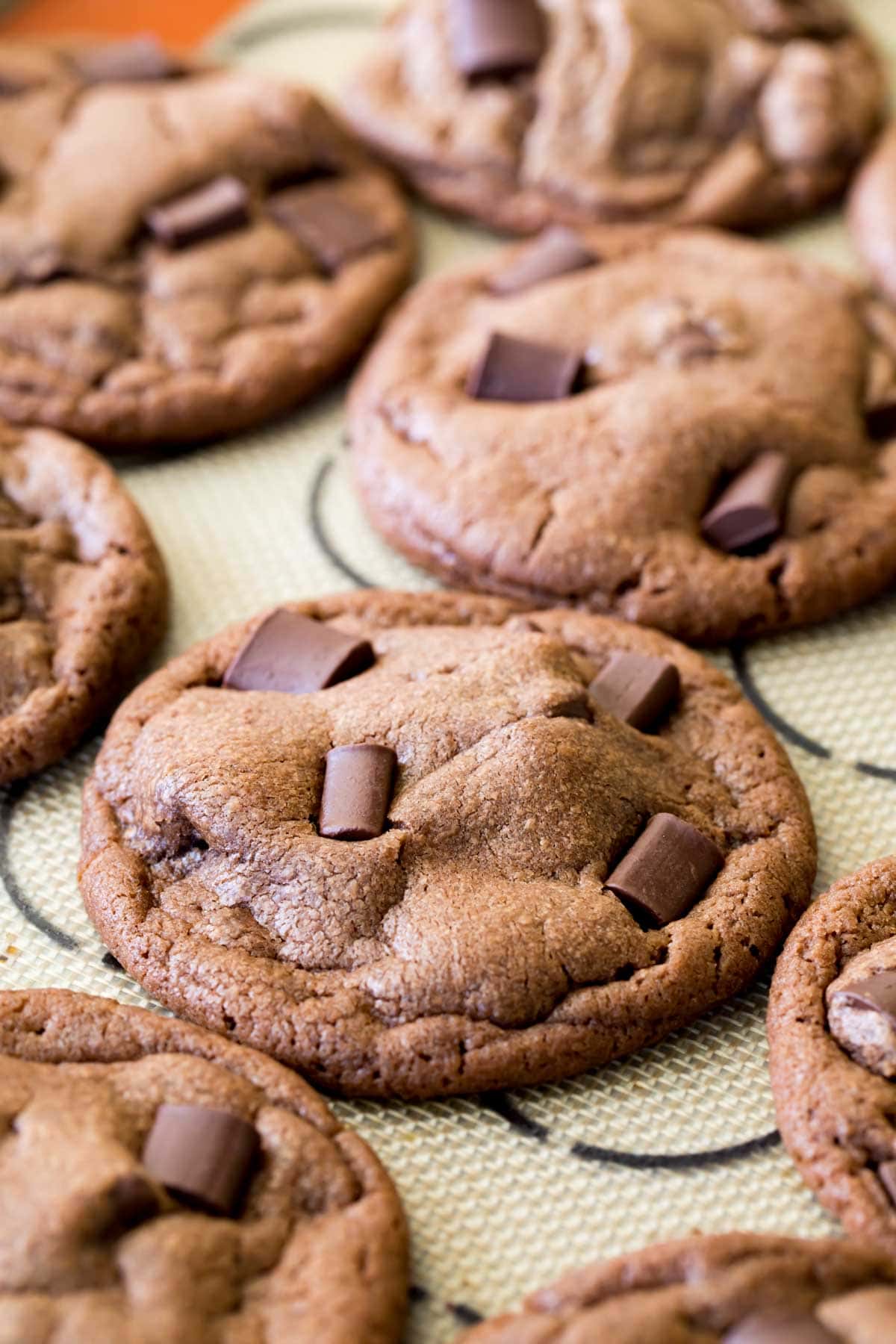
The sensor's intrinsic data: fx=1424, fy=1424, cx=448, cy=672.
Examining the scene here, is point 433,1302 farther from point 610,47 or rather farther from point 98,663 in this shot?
point 610,47

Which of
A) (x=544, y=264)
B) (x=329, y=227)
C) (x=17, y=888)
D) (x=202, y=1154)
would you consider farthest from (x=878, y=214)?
(x=202, y=1154)

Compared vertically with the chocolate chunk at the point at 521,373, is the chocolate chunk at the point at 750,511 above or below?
below

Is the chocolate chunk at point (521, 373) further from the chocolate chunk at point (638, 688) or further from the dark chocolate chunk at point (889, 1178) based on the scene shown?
the dark chocolate chunk at point (889, 1178)

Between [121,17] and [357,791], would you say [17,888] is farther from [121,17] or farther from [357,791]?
[121,17]

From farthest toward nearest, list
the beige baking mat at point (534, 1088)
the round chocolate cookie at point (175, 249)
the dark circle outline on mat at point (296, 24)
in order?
the dark circle outline on mat at point (296, 24)
the round chocolate cookie at point (175, 249)
the beige baking mat at point (534, 1088)

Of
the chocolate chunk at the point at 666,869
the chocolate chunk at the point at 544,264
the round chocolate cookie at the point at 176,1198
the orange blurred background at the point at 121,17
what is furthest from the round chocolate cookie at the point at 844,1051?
the orange blurred background at the point at 121,17

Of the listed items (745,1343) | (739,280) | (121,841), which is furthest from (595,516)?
(745,1343)
